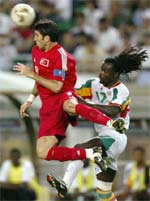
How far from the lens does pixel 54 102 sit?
16734 millimetres

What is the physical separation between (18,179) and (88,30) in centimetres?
396

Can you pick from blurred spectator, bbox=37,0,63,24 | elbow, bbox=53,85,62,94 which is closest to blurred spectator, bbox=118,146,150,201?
blurred spectator, bbox=37,0,63,24

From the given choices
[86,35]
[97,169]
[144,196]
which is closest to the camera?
[97,169]

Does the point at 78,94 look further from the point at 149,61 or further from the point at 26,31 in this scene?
the point at 26,31

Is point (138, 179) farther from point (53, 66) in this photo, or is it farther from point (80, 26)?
point (53, 66)

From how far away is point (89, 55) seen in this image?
23922 mm

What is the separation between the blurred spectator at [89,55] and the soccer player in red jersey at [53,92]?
6.62 metres

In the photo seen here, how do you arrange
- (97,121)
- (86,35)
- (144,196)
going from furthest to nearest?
(86,35) → (144,196) → (97,121)

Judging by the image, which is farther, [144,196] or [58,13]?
[58,13]

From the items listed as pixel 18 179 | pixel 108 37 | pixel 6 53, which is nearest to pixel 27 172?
pixel 18 179

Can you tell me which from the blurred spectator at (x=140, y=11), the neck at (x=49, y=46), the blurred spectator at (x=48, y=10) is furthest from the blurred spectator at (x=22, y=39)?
the neck at (x=49, y=46)

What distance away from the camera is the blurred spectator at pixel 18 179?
22.0 m

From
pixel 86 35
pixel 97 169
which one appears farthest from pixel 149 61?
pixel 97 169

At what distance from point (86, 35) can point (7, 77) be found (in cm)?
252
